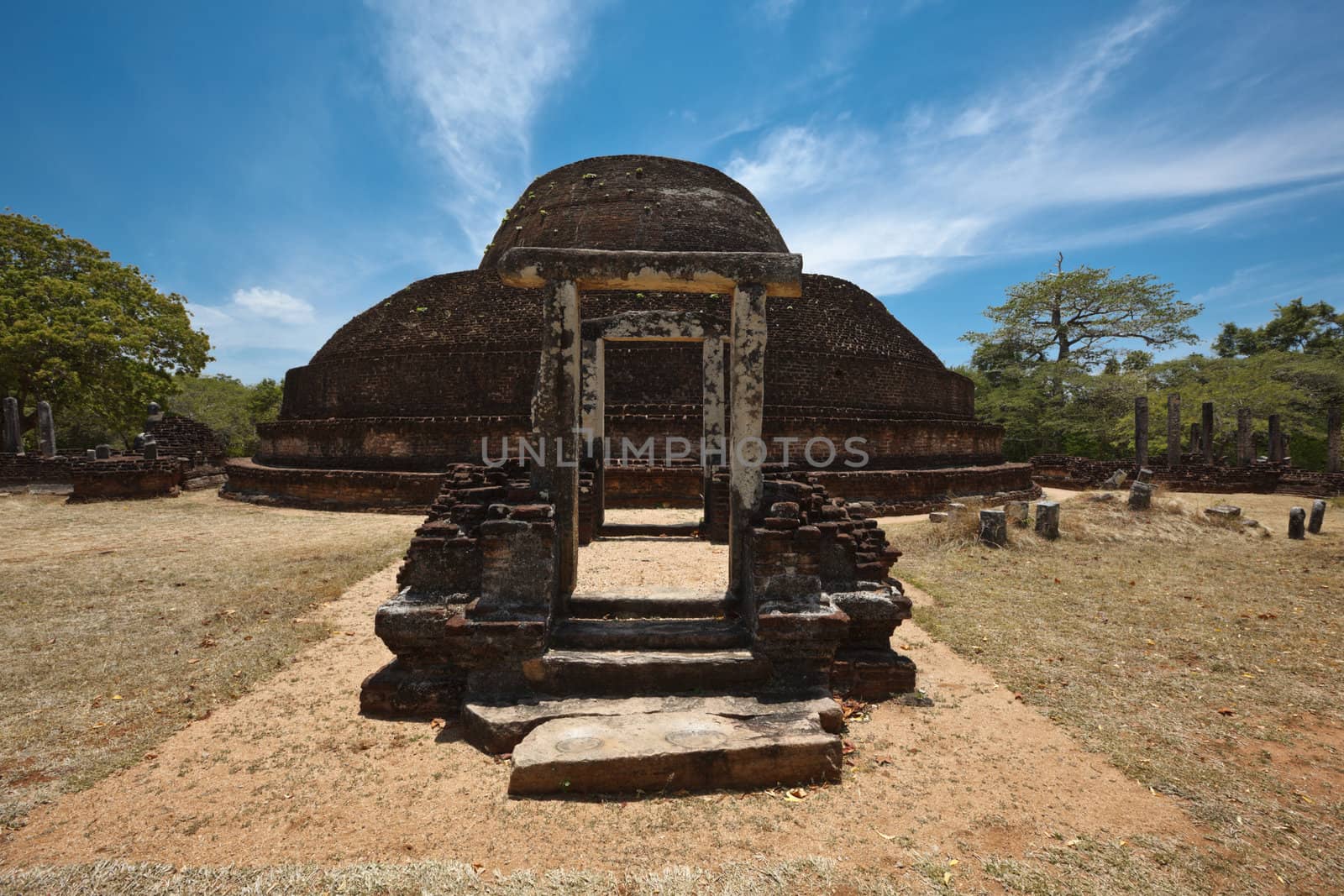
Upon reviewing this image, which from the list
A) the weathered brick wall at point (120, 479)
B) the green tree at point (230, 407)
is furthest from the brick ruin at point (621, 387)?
the green tree at point (230, 407)

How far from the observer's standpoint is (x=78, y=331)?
18.7m

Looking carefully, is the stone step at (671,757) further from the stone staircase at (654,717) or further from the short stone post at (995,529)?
the short stone post at (995,529)

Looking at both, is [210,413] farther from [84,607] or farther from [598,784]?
[598,784]

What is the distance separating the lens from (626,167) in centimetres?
1823

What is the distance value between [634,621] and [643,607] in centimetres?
16

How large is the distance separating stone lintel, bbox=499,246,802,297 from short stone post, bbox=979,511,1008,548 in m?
5.82

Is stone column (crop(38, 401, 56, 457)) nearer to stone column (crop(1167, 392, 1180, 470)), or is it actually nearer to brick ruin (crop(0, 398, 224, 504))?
brick ruin (crop(0, 398, 224, 504))

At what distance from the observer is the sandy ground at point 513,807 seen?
2.32 meters

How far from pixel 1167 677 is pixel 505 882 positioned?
4.48 metres

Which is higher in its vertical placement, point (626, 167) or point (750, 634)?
point (626, 167)

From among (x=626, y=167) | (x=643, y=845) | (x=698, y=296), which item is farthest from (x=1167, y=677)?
(x=626, y=167)

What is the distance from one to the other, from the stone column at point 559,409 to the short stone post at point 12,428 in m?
23.1

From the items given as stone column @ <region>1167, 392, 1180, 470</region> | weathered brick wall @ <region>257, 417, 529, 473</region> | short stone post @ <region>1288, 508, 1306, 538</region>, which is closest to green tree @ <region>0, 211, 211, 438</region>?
weathered brick wall @ <region>257, 417, 529, 473</region>

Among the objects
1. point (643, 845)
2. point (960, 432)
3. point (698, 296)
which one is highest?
point (698, 296)
